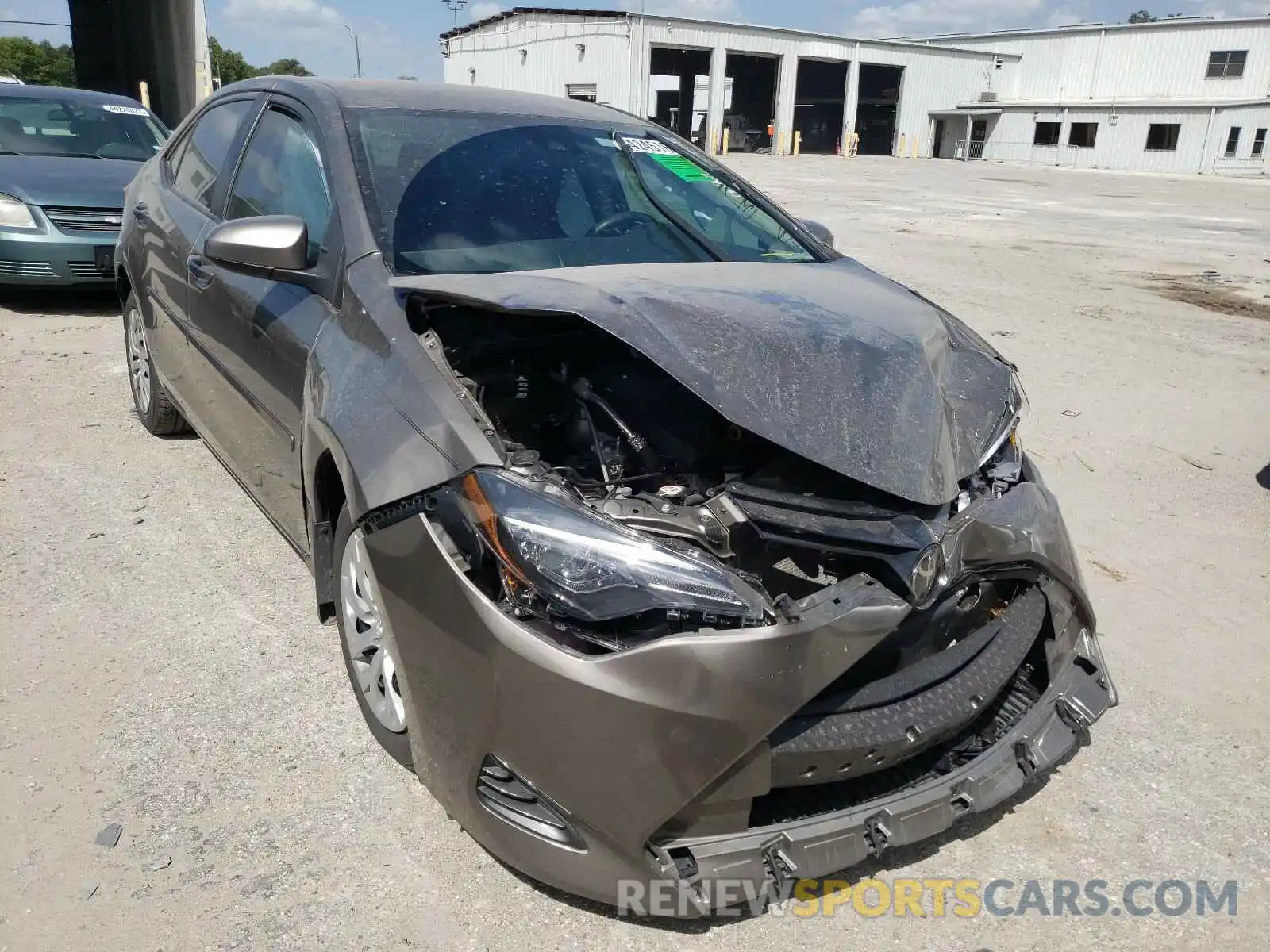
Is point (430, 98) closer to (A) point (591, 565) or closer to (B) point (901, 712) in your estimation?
(A) point (591, 565)

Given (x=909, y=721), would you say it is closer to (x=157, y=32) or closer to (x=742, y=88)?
(x=157, y=32)

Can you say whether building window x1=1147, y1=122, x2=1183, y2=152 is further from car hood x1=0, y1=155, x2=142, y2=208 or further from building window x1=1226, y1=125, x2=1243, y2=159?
car hood x1=0, y1=155, x2=142, y2=208

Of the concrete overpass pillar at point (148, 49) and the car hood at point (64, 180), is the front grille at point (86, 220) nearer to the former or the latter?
the car hood at point (64, 180)

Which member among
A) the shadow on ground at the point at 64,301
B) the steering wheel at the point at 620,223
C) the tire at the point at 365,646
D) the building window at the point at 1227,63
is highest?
the building window at the point at 1227,63

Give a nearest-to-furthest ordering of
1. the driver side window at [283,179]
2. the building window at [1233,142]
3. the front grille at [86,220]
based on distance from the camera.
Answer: the driver side window at [283,179]
the front grille at [86,220]
the building window at [1233,142]

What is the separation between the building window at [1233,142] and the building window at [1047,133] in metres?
7.92

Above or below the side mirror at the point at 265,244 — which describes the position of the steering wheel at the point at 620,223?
above

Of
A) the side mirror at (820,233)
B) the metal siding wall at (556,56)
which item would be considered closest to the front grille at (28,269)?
the side mirror at (820,233)

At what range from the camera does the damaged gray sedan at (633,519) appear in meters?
1.83

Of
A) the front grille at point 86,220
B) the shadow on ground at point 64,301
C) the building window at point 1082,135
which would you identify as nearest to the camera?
the front grille at point 86,220

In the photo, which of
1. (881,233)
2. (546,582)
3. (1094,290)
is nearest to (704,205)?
(546,582)

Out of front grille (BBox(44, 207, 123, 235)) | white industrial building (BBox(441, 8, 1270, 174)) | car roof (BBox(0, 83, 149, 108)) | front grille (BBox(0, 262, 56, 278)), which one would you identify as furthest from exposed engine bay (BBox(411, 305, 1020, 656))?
white industrial building (BBox(441, 8, 1270, 174))

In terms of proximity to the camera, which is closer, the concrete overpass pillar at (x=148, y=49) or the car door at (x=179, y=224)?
the car door at (x=179, y=224)

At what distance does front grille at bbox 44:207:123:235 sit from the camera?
7.21m
